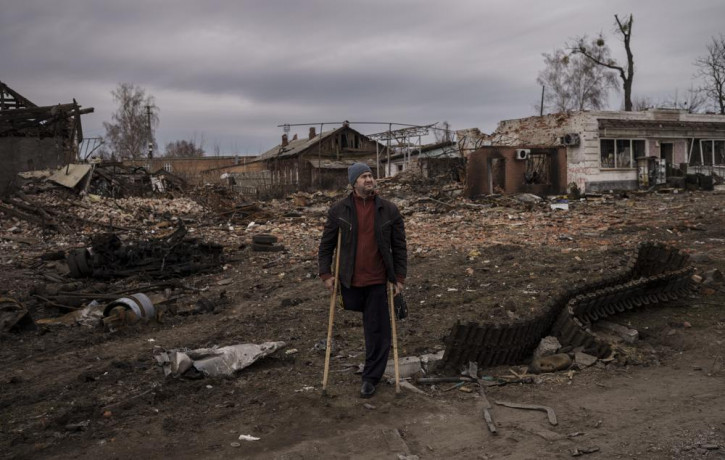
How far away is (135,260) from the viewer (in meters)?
11.1

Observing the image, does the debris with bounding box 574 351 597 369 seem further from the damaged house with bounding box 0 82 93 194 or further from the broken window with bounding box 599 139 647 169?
the damaged house with bounding box 0 82 93 194

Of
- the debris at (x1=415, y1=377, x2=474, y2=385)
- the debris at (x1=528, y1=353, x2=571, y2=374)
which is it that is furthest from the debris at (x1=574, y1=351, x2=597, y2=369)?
the debris at (x1=415, y1=377, x2=474, y2=385)

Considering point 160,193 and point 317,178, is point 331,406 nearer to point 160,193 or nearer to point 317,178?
point 160,193

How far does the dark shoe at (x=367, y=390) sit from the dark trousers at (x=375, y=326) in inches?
2.0

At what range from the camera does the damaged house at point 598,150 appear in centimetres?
2314

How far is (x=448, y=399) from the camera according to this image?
4688 mm

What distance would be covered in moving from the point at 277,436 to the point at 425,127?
2709 centimetres

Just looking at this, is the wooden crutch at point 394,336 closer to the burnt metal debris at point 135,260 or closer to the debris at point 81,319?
the debris at point 81,319

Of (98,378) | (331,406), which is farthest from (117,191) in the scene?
(331,406)

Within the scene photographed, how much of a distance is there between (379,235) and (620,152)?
23.2 m

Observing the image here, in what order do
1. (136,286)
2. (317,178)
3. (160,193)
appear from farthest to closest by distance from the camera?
1. (317,178)
2. (160,193)
3. (136,286)

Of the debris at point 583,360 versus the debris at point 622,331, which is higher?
the debris at point 622,331

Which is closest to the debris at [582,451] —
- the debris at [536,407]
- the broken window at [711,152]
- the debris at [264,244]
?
the debris at [536,407]

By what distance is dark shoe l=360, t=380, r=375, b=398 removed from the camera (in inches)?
185
